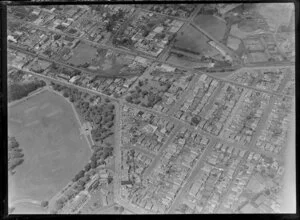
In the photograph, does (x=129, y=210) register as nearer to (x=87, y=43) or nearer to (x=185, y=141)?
(x=185, y=141)

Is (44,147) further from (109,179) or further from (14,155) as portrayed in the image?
(109,179)

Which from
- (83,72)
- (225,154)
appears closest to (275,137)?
(225,154)

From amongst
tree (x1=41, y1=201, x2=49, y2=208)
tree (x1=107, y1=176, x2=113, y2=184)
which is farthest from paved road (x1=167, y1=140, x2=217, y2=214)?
tree (x1=41, y1=201, x2=49, y2=208)

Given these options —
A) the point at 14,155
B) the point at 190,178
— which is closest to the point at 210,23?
the point at 190,178

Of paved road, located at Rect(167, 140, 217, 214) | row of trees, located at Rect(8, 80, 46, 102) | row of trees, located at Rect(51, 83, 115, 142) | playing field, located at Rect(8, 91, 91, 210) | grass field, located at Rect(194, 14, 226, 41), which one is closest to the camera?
paved road, located at Rect(167, 140, 217, 214)

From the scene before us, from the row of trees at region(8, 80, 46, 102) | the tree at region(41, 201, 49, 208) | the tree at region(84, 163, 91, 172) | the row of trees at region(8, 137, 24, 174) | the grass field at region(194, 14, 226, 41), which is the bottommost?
the tree at region(41, 201, 49, 208)

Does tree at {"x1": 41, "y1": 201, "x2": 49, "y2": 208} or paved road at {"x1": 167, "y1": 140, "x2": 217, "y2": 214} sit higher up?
paved road at {"x1": 167, "y1": 140, "x2": 217, "y2": 214}

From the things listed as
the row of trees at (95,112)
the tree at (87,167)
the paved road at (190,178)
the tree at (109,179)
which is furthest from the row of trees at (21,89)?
the paved road at (190,178)

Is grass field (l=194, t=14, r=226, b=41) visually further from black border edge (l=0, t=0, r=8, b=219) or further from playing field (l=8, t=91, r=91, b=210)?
black border edge (l=0, t=0, r=8, b=219)
